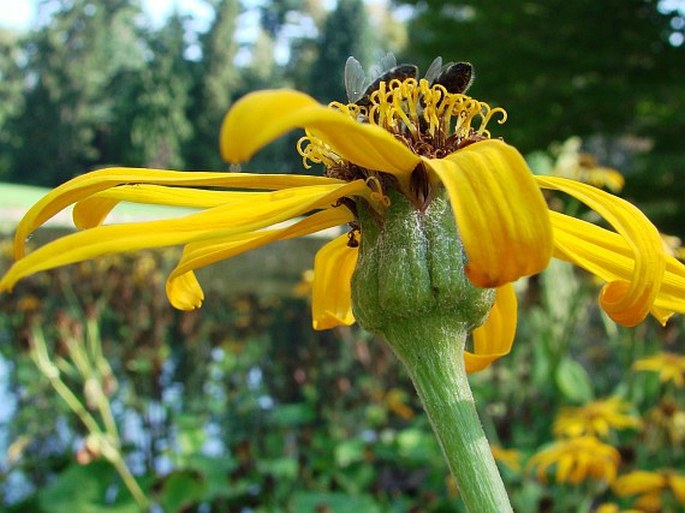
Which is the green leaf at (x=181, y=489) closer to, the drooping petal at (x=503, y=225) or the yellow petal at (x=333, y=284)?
the yellow petal at (x=333, y=284)

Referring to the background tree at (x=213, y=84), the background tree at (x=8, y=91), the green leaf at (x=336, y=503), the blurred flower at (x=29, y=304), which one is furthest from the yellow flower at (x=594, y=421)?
the background tree at (x=8, y=91)

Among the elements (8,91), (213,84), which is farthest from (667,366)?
(8,91)

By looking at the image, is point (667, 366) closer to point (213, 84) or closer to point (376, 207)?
point (376, 207)

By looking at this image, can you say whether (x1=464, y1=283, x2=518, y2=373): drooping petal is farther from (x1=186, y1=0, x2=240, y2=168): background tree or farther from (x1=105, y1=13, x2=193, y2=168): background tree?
(x1=186, y1=0, x2=240, y2=168): background tree

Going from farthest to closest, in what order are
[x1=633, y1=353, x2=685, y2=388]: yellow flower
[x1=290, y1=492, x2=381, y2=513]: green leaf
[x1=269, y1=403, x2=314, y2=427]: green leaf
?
[x1=269, y1=403, x2=314, y2=427]: green leaf → [x1=633, y1=353, x2=685, y2=388]: yellow flower → [x1=290, y1=492, x2=381, y2=513]: green leaf

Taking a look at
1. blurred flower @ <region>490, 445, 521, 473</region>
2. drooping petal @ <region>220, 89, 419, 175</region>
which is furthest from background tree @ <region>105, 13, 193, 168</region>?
drooping petal @ <region>220, 89, 419, 175</region>

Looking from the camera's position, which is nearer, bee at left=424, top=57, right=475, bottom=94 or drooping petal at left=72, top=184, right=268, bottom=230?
drooping petal at left=72, top=184, right=268, bottom=230

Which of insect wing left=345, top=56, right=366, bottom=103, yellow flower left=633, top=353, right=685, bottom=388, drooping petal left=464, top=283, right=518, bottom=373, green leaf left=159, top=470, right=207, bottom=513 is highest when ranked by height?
yellow flower left=633, top=353, right=685, bottom=388
